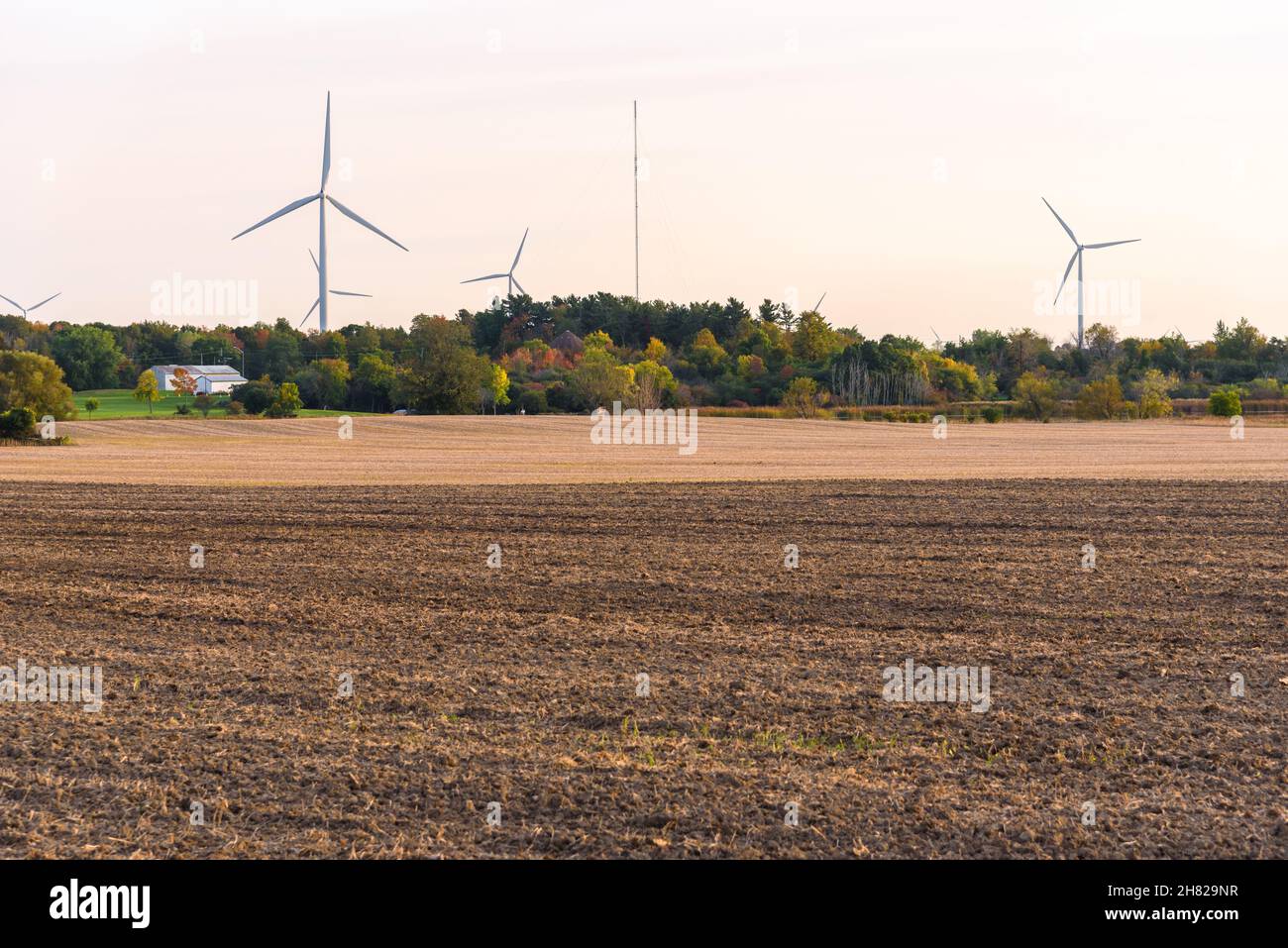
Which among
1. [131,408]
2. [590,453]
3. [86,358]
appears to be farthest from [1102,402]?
[86,358]

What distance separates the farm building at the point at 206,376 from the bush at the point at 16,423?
52.0 m

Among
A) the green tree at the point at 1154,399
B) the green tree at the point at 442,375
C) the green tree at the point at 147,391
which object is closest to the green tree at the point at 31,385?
the green tree at the point at 147,391

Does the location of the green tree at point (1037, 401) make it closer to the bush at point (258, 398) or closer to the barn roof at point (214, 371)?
the bush at point (258, 398)

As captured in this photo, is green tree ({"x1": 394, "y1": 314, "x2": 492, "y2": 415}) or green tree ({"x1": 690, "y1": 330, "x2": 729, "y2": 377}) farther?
green tree ({"x1": 690, "y1": 330, "x2": 729, "y2": 377})

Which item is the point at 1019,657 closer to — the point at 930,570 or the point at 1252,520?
the point at 930,570

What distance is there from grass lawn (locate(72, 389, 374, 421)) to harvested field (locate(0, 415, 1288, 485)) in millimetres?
8994

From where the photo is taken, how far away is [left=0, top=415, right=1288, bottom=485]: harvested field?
39.7 m

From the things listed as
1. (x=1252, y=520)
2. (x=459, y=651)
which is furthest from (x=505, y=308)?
(x=459, y=651)

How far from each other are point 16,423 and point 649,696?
55.8 metres

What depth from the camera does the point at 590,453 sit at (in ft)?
176

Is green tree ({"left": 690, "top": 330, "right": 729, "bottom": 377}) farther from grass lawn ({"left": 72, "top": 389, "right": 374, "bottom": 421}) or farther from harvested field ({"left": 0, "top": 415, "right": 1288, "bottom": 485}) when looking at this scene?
harvested field ({"left": 0, "top": 415, "right": 1288, "bottom": 485})

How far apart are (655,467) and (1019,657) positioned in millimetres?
31942

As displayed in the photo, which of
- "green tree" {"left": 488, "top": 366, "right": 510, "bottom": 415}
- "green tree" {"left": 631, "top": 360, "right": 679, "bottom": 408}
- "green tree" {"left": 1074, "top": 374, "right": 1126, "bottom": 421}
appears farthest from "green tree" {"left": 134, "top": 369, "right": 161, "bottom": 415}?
"green tree" {"left": 1074, "top": 374, "right": 1126, "bottom": 421}
